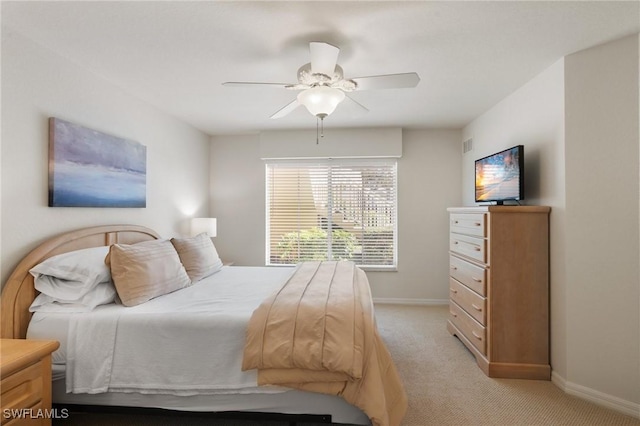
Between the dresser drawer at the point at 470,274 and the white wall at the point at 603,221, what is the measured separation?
57 centimetres

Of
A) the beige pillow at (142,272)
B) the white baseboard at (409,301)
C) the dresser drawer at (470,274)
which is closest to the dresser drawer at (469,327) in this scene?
the dresser drawer at (470,274)

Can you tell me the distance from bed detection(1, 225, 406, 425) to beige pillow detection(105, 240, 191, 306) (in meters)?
0.17

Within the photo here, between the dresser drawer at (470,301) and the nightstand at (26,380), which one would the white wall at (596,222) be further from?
the nightstand at (26,380)

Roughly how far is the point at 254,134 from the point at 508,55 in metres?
3.36

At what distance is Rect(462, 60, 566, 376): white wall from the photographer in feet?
7.89

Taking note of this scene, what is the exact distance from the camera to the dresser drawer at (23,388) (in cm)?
150

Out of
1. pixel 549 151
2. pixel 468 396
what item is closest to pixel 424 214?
pixel 549 151

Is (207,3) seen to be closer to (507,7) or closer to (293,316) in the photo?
(507,7)

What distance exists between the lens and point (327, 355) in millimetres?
1672

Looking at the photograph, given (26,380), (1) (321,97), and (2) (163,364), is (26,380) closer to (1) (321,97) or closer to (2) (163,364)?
(2) (163,364)

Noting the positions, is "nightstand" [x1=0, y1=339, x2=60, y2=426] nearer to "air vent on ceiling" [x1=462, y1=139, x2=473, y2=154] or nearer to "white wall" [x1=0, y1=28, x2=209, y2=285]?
"white wall" [x1=0, y1=28, x2=209, y2=285]

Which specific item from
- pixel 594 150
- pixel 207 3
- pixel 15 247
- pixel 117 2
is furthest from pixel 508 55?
A: pixel 15 247

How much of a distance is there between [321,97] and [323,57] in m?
0.29

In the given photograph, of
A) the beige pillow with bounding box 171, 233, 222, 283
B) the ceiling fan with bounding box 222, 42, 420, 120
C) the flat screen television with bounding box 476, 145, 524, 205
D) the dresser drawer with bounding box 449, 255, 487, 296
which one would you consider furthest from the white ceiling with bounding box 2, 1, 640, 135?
the dresser drawer with bounding box 449, 255, 487, 296
